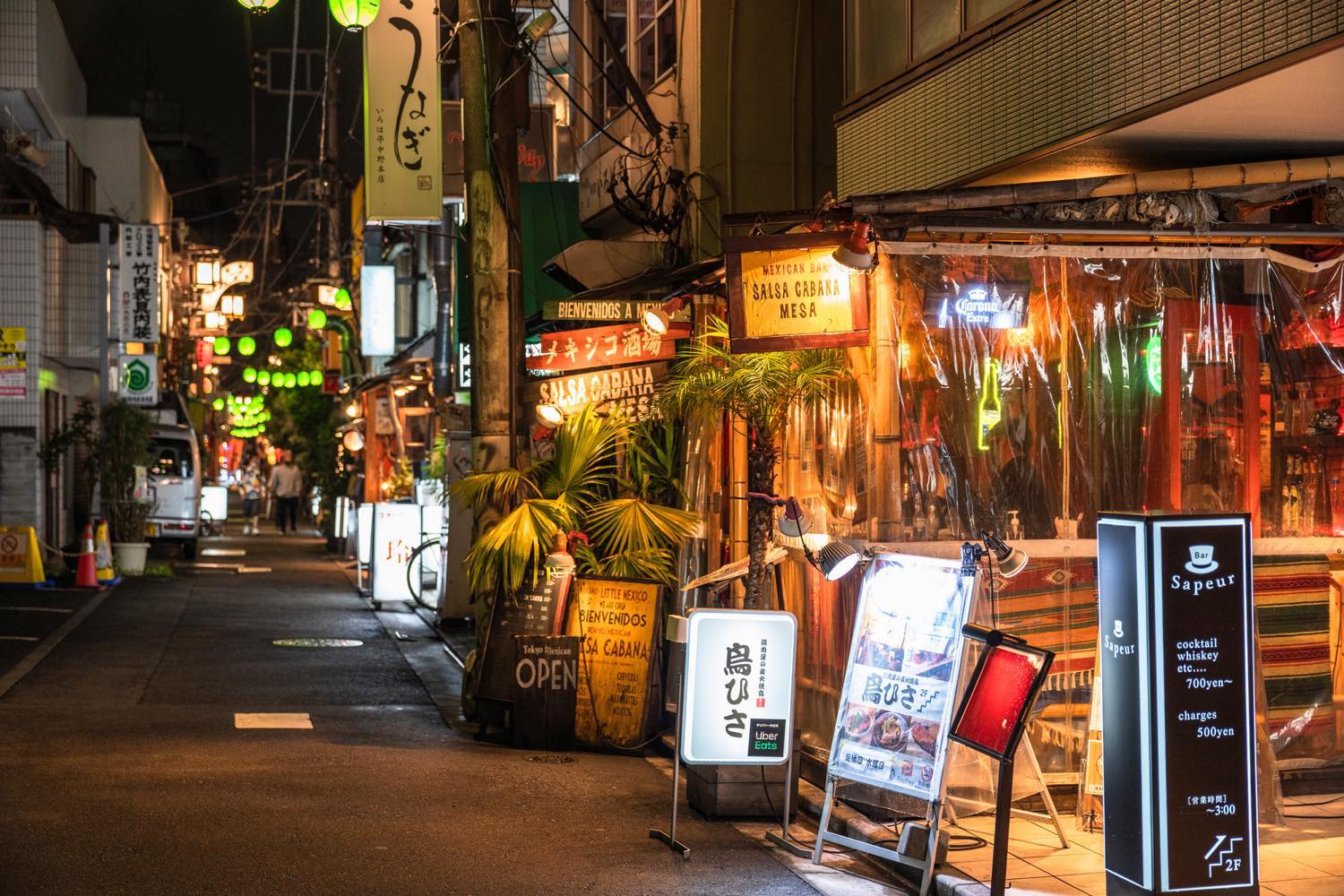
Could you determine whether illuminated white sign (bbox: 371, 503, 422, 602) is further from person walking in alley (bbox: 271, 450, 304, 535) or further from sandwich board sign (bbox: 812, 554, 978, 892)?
person walking in alley (bbox: 271, 450, 304, 535)

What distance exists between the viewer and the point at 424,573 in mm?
22094

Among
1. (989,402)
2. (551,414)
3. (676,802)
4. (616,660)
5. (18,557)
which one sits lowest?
(676,802)

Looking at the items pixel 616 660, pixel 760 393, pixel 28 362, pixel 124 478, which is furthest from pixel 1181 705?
pixel 124 478

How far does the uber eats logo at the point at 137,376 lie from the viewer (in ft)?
91.0

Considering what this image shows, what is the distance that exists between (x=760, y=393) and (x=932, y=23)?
3120 millimetres

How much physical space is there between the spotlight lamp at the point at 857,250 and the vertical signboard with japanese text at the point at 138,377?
22.1 m

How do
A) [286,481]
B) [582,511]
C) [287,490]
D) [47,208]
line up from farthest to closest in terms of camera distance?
[287,490], [286,481], [47,208], [582,511]

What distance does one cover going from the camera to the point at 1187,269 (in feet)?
29.9

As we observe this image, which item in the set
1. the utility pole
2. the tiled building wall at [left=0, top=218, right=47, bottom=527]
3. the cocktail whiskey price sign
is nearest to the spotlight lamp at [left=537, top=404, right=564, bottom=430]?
the utility pole

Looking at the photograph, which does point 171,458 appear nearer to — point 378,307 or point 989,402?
point 378,307

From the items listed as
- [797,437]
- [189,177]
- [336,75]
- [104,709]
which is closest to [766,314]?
[797,437]

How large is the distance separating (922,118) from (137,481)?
2008 centimetres

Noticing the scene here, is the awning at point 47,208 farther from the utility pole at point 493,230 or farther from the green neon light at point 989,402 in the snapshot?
the green neon light at point 989,402

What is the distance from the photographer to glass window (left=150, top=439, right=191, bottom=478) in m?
32.2
